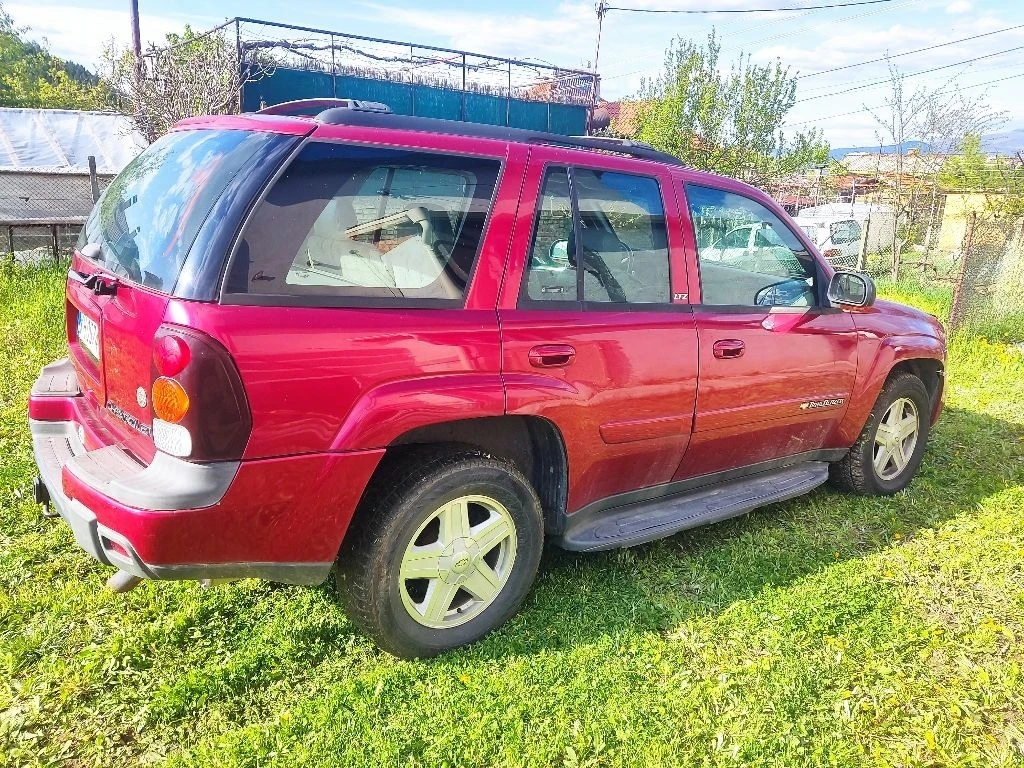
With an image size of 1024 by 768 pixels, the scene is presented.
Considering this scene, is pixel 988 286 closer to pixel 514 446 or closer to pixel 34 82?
pixel 514 446

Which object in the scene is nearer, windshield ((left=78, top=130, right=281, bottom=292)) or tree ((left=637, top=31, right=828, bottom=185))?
windshield ((left=78, top=130, right=281, bottom=292))

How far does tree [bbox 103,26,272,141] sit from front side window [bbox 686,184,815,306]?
13.2 m

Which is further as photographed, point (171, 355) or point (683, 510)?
point (683, 510)

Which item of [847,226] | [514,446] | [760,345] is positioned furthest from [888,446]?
[847,226]

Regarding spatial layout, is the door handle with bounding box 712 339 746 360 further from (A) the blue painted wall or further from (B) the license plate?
(A) the blue painted wall

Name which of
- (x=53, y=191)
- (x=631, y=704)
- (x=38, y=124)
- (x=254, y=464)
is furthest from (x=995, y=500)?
(x=38, y=124)

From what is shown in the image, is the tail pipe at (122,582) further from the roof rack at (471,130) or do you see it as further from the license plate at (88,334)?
the roof rack at (471,130)

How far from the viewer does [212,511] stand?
215 cm

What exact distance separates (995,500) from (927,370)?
890 millimetres

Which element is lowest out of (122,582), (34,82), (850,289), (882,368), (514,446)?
(122,582)

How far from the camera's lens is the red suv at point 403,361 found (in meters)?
2.16

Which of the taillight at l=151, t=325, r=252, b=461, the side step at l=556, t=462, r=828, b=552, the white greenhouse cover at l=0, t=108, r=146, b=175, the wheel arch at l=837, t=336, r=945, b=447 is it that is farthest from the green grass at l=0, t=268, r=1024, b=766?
the white greenhouse cover at l=0, t=108, r=146, b=175

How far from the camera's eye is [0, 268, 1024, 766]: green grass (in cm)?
236

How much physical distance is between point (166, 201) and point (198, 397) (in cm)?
81
